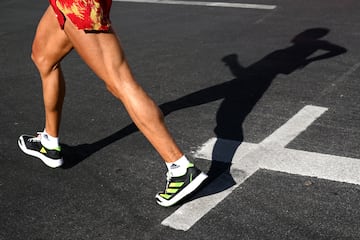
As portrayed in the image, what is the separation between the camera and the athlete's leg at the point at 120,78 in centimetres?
429

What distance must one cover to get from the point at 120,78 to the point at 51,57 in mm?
834

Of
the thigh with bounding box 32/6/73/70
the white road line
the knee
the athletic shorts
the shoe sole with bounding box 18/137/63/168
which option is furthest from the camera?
the white road line

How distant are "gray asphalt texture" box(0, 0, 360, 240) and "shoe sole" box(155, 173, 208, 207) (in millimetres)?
72

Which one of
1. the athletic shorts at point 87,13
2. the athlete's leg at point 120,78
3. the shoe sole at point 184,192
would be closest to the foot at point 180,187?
the shoe sole at point 184,192

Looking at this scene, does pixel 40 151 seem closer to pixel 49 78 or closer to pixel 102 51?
pixel 49 78

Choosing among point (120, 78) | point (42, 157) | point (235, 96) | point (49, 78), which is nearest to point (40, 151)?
point (42, 157)

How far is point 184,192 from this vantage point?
14.4 feet

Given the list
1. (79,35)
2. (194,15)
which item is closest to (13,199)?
(79,35)

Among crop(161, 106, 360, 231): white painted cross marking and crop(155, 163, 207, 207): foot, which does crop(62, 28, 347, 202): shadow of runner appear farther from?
crop(155, 163, 207, 207): foot

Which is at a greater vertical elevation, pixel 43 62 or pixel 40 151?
pixel 43 62

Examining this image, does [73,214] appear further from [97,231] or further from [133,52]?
[133,52]

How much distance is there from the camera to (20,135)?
5.90 m

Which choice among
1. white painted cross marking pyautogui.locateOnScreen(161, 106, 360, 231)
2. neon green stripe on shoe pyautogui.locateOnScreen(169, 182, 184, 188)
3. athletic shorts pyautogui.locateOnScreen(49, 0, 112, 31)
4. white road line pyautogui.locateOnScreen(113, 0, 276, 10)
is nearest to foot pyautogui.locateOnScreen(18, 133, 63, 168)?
white painted cross marking pyautogui.locateOnScreen(161, 106, 360, 231)

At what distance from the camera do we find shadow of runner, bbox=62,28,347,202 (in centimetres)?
522
